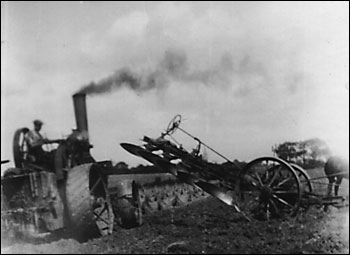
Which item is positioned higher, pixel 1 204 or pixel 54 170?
pixel 54 170

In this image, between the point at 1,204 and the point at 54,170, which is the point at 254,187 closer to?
the point at 54,170

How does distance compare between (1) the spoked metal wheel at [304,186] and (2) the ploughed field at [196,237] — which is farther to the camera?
(1) the spoked metal wheel at [304,186]

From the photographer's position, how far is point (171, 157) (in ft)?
14.1

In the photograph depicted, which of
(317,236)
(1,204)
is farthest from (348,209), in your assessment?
(1,204)

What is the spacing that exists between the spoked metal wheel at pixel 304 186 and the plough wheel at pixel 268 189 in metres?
0.07

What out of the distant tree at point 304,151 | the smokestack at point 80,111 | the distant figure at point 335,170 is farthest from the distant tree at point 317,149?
the smokestack at point 80,111

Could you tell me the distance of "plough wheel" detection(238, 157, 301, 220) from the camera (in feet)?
14.9

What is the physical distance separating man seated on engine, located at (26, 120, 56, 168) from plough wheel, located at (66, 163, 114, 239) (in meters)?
0.26

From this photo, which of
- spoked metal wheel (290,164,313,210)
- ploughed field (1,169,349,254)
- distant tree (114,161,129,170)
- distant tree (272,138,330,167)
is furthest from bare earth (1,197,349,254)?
distant tree (272,138,330,167)

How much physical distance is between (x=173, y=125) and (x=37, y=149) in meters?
1.28

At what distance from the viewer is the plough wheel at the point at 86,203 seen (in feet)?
14.0

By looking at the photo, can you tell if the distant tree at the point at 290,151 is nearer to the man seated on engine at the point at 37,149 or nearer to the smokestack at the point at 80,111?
the smokestack at the point at 80,111

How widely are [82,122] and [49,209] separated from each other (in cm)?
85

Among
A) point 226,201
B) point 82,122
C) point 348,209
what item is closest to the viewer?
point 82,122
